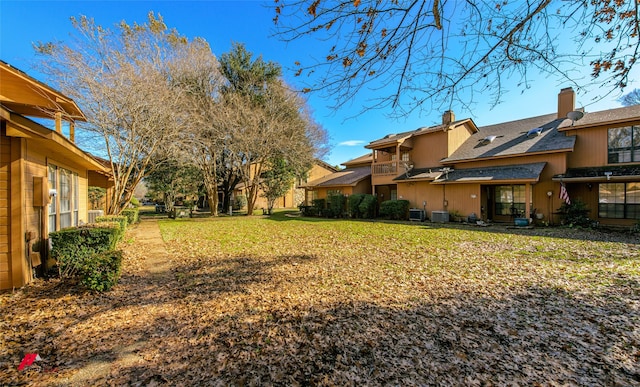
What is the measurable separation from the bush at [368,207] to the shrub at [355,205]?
0.29 meters

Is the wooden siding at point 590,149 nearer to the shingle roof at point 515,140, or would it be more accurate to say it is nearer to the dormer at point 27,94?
the shingle roof at point 515,140

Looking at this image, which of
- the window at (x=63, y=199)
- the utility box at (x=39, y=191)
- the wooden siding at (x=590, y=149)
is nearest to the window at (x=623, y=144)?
the wooden siding at (x=590, y=149)

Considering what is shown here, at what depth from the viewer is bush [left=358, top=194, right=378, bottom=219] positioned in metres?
18.4

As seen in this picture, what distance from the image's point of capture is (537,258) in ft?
22.6

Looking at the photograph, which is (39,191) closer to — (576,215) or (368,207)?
(368,207)

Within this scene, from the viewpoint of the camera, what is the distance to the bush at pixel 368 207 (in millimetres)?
18359

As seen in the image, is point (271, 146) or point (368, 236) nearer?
point (368, 236)

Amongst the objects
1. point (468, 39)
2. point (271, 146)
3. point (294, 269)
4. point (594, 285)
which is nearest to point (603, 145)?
point (594, 285)

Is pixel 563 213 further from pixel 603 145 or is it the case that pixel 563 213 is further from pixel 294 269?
pixel 294 269

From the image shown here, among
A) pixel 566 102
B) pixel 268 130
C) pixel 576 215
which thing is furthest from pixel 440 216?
pixel 268 130

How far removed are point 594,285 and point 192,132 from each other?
17.7m

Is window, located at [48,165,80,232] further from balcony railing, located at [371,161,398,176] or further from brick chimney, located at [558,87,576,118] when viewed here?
brick chimney, located at [558,87,576,118]

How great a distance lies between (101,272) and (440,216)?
15.7 meters

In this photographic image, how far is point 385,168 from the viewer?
64.3ft
